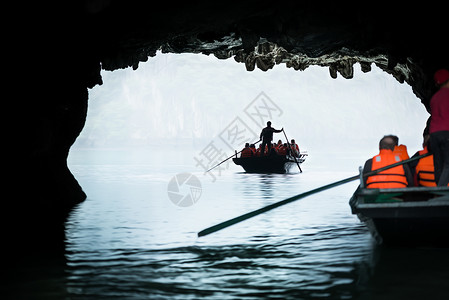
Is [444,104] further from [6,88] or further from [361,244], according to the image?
[6,88]

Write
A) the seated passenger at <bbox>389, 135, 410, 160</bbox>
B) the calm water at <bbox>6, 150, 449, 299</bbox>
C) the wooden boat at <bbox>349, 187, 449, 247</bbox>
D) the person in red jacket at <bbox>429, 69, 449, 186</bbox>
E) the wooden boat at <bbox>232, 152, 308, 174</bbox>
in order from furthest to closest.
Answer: the wooden boat at <bbox>232, 152, 308, 174</bbox> → the seated passenger at <bbox>389, 135, 410, 160</bbox> → the person in red jacket at <bbox>429, 69, 449, 186</bbox> → the wooden boat at <bbox>349, 187, 449, 247</bbox> → the calm water at <bbox>6, 150, 449, 299</bbox>

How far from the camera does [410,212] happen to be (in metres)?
8.67

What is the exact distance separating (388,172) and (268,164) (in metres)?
25.3

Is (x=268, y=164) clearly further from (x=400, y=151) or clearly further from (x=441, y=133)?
(x=441, y=133)

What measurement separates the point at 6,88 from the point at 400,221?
27.8 ft

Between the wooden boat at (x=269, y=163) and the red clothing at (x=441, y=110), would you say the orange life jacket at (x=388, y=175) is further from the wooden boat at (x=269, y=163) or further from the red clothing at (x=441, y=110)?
the wooden boat at (x=269, y=163)

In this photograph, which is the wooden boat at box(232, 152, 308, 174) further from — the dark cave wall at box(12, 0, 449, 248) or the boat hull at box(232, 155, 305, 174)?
the dark cave wall at box(12, 0, 449, 248)

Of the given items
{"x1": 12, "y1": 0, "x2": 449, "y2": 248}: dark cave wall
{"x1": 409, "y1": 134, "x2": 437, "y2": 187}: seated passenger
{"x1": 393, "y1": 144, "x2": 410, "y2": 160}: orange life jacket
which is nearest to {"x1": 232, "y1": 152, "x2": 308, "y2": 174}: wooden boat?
{"x1": 12, "y1": 0, "x2": 449, "y2": 248}: dark cave wall

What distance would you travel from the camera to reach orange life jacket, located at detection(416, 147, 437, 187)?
1027 cm

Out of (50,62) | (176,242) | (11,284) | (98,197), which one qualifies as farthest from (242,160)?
(11,284)

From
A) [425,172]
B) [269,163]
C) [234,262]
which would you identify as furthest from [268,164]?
[234,262]

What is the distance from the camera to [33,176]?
1516cm

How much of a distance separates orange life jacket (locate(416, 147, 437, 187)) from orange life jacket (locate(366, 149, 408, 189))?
2.71 feet

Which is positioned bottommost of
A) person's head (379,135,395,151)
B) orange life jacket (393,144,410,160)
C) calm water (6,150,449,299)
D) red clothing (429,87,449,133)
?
calm water (6,150,449,299)
